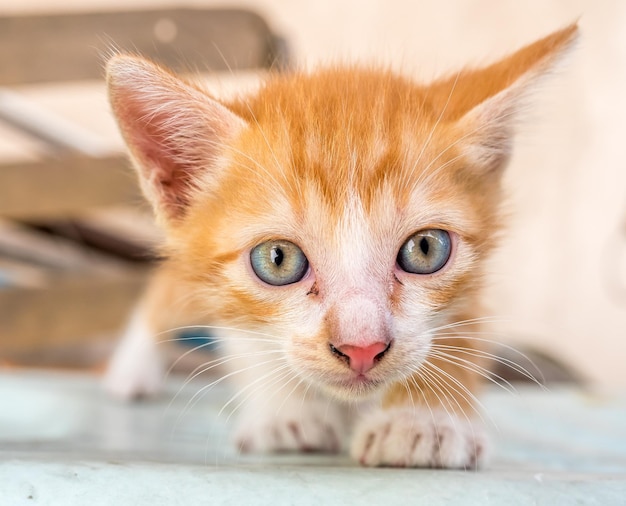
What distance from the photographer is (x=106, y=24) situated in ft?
5.83

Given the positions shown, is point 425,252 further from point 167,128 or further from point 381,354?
point 167,128

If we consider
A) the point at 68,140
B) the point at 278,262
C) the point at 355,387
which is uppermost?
the point at 68,140

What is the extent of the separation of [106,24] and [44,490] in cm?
155

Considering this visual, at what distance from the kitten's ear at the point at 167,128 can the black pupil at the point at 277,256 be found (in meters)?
0.21

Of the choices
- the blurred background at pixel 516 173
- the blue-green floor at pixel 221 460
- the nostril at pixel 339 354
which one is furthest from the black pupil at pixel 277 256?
the blurred background at pixel 516 173

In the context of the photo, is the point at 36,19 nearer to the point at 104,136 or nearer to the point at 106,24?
the point at 106,24

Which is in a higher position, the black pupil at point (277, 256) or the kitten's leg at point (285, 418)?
the black pupil at point (277, 256)

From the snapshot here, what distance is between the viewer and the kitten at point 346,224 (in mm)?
764

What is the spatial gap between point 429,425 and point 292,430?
26cm

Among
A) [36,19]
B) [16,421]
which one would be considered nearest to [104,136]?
[36,19]

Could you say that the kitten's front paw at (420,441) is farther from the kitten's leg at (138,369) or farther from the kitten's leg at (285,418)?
the kitten's leg at (138,369)

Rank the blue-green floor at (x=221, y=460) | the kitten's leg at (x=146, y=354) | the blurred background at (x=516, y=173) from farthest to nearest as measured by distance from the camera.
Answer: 1. the blurred background at (x=516, y=173)
2. the kitten's leg at (x=146, y=354)
3. the blue-green floor at (x=221, y=460)

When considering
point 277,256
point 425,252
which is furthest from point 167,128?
point 425,252

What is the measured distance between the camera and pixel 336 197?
79 cm
